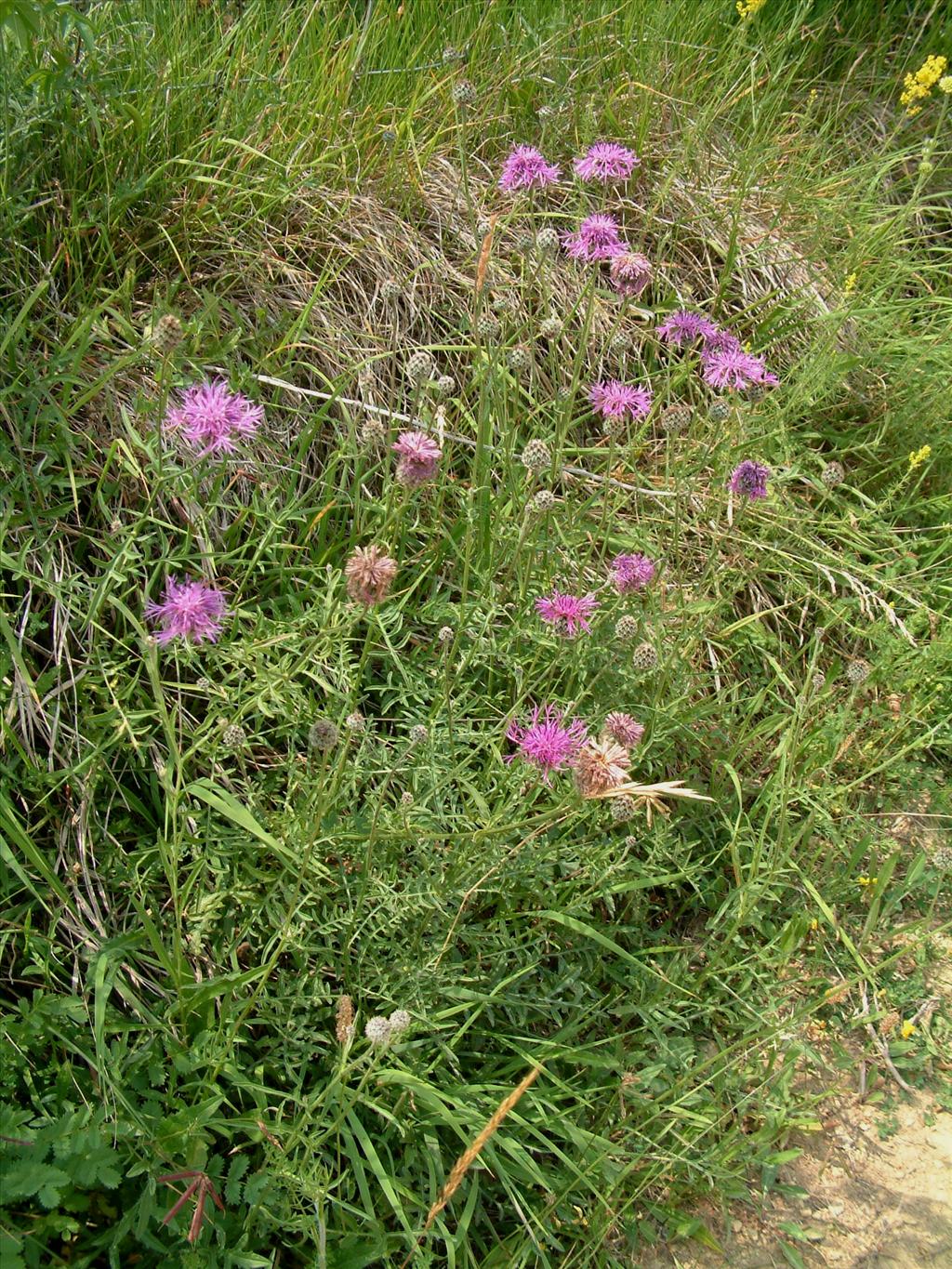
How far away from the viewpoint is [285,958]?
2186 mm

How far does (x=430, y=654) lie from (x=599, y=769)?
847mm

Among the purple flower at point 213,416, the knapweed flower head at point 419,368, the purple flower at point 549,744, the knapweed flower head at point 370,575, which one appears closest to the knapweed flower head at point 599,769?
the purple flower at point 549,744

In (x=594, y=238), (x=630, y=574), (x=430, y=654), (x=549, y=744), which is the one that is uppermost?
(x=594, y=238)

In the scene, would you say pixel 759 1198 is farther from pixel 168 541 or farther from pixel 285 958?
pixel 168 541

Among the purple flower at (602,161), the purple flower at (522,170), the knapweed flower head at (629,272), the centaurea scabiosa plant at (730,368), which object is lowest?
the centaurea scabiosa plant at (730,368)

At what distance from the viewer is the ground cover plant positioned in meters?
1.95

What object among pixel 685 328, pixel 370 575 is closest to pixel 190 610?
pixel 370 575

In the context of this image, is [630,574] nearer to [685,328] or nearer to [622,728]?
[622,728]

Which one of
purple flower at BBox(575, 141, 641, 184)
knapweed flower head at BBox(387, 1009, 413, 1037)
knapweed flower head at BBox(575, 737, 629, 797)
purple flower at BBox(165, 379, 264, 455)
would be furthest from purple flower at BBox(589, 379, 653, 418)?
knapweed flower head at BBox(387, 1009, 413, 1037)

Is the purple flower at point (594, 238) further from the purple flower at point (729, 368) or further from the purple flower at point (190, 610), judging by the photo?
the purple flower at point (190, 610)

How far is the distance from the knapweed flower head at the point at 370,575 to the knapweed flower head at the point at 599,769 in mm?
416

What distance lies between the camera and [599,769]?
179 cm

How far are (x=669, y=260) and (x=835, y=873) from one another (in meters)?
1.99

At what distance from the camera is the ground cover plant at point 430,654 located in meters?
1.95
